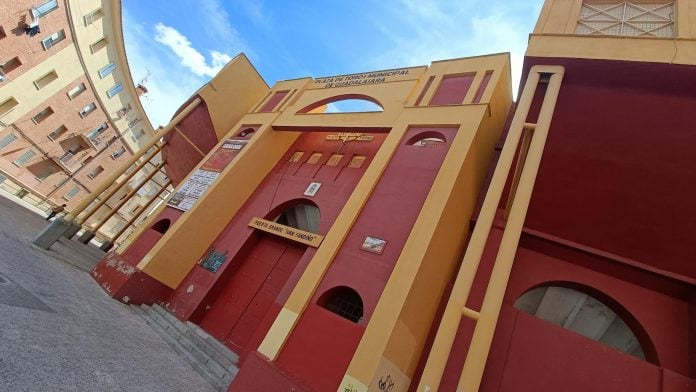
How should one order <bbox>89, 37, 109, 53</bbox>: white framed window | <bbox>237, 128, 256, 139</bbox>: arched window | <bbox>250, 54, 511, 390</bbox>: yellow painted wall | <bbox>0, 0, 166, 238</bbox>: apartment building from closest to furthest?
<bbox>250, 54, 511, 390</bbox>: yellow painted wall, <bbox>237, 128, 256, 139</bbox>: arched window, <bbox>0, 0, 166, 238</bbox>: apartment building, <bbox>89, 37, 109, 53</bbox>: white framed window

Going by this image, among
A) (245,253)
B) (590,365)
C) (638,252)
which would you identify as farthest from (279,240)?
(638,252)

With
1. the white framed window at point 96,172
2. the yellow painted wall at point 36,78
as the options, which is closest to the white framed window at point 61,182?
the white framed window at point 96,172

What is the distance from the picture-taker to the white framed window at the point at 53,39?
18250 mm

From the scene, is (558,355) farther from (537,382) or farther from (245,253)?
(245,253)

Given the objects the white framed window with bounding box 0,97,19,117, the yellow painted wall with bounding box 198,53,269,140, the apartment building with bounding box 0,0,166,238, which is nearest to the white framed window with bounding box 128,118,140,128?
the apartment building with bounding box 0,0,166,238

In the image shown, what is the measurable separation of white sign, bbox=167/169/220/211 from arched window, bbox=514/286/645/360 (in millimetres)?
10133

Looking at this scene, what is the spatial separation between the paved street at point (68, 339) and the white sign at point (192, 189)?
11.8 feet

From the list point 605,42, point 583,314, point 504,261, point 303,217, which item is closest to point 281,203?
point 303,217

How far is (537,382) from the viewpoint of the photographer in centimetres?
621

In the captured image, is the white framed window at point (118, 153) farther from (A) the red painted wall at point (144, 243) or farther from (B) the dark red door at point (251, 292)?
(B) the dark red door at point (251, 292)

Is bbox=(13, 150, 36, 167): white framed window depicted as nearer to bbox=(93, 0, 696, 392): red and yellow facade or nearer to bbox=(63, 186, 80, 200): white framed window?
bbox=(63, 186, 80, 200): white framed window

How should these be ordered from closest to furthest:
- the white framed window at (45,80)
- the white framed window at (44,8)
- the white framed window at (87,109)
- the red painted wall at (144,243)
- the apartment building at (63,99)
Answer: the red painted wall at (144,243) < the white framed window at (44,8) < the apartment building at (63,99) < the white framed window at (45,80) < the white framed window at (87,109)

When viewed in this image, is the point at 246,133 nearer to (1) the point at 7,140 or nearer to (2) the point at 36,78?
(2) the point at 36,78

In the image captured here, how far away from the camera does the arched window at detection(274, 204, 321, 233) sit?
11.9m
